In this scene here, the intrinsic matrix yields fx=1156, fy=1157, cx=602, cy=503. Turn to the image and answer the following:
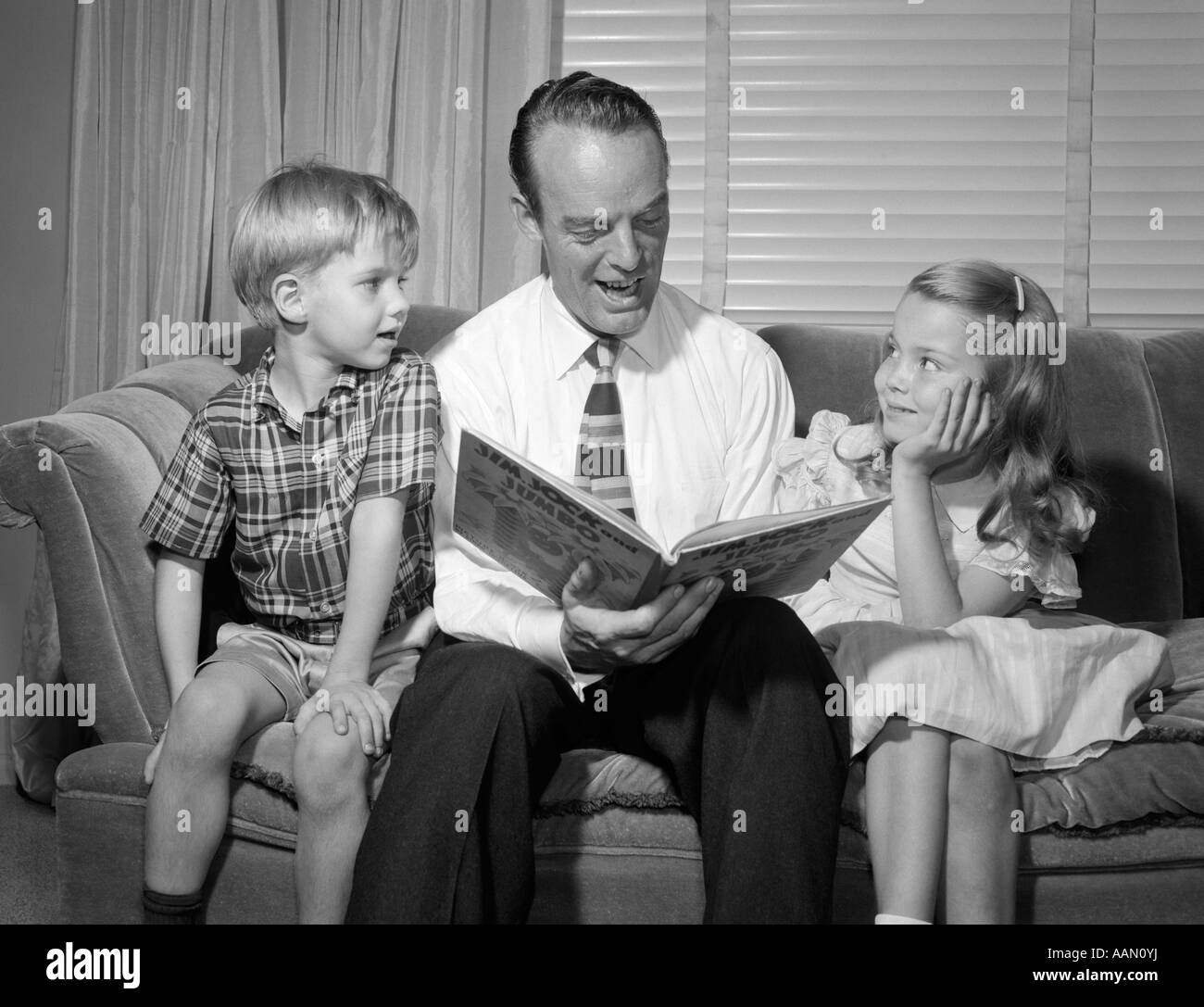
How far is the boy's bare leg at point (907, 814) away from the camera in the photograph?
1.29 meters

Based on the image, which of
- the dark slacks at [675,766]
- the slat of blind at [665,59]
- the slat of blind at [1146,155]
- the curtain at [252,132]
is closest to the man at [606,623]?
the dark slacks at [675,766]

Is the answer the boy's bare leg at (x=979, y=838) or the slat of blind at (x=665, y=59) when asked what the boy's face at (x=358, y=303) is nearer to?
the boy's bare leg at (x=979, y=838)

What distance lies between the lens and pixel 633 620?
123 cm

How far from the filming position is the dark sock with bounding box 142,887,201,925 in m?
1.39

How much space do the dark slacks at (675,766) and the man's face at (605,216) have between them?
0.50m

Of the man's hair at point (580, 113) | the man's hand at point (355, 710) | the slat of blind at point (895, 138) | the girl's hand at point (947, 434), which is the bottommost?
the man's hand at point (355, 710)

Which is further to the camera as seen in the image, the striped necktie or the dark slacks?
the striped necktie

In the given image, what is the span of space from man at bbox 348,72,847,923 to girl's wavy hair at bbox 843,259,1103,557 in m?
0.28

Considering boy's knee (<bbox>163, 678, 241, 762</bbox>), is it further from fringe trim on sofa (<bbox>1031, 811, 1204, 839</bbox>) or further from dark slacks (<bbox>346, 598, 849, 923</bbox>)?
fringe trim on sofa (<bbox>1031, 811, 1204, 839</bbox>)

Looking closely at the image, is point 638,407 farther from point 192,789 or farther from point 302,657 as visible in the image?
point 192,789

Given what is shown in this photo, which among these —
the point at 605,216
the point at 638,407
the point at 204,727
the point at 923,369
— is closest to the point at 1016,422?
the point at 923,369

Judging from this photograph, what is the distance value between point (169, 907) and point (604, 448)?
80cm

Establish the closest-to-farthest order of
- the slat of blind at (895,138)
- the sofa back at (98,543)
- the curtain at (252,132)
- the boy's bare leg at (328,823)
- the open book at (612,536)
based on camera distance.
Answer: the open book at (612,536) → the boy's bare leg at (328,823) → the sofa back at (98,543) → the curtain at (252,132) → the slat of blind at (895,138)

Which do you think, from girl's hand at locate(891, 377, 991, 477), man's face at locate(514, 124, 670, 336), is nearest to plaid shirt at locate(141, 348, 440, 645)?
man's face at locate(514, 124, 670, 336)
